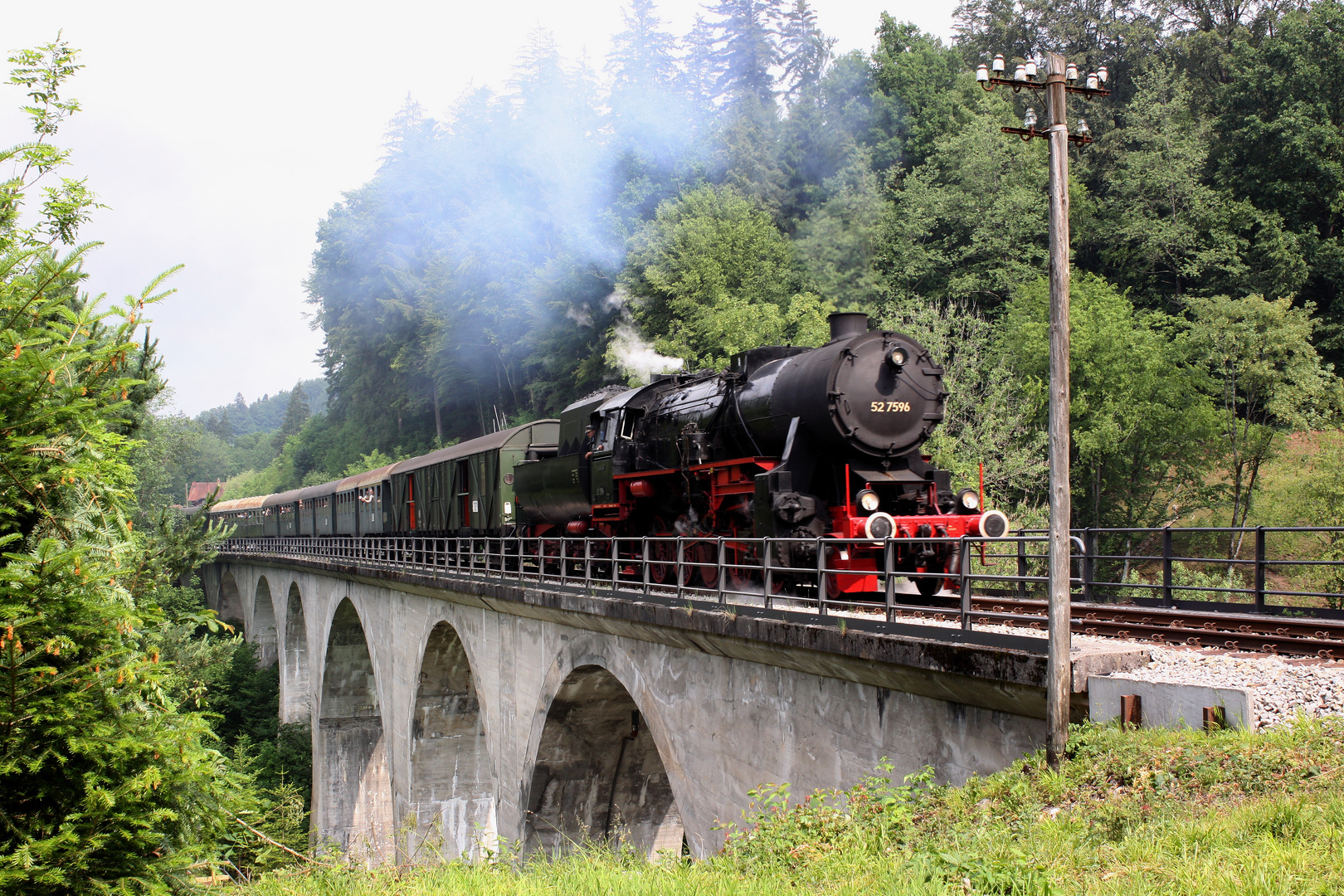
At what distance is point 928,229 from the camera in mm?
36469

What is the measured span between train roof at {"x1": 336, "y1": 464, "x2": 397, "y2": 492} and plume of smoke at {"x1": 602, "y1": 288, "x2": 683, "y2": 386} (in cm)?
952

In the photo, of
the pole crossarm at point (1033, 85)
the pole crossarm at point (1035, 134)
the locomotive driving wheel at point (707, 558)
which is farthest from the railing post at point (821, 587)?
the locomotive driving wheel at point (707, 558)

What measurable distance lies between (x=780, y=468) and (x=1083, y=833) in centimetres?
593

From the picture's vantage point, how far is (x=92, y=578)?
5.71 m

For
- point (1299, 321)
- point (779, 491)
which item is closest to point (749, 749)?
point (779, 491)

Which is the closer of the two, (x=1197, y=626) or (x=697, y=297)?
(x=1197, y=626)

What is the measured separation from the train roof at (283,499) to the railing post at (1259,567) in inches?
1646

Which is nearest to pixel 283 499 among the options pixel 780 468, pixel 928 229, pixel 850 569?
pixel 928 229

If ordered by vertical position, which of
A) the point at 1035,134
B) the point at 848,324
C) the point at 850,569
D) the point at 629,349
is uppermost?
the point at 629,349

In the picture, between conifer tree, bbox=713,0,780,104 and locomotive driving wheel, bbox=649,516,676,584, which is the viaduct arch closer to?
locomotive driving wheel, bbox=649,516,676,584

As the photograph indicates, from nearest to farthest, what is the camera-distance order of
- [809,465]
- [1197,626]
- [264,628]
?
[1197,626], [809,465], [264,628]

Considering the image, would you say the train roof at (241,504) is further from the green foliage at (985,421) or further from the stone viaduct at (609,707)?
the green foliage at (985,421)

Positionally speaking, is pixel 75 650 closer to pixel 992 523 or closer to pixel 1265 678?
pixel 1265 678

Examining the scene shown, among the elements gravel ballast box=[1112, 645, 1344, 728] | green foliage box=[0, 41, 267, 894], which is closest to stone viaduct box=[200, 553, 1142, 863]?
gravel ballast box=[1112, 645, 1344, 728]
